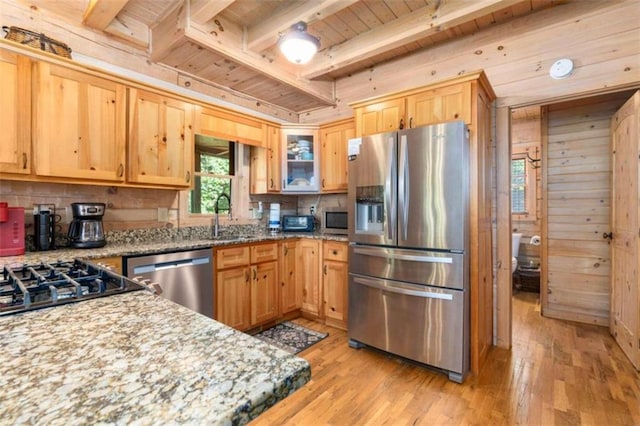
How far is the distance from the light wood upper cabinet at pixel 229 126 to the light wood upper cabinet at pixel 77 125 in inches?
25.5

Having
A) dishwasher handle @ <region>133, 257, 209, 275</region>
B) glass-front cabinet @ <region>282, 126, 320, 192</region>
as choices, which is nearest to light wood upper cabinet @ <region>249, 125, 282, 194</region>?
glass-front cabinet @ <region>282, 126, 320, 192</region>

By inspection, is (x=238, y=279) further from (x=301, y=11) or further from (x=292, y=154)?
(x=301, y=11)

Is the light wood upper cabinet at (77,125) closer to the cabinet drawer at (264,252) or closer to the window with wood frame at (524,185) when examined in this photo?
the cabinet drawer at (264,252)

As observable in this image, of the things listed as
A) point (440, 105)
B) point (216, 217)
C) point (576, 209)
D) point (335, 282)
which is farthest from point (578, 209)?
point (216, 217)

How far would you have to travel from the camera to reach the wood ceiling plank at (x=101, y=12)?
2127 millimetres

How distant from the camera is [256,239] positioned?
285 centimetres

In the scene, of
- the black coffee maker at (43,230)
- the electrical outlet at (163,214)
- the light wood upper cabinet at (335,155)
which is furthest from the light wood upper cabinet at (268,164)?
the black coffee maker at (43,230)

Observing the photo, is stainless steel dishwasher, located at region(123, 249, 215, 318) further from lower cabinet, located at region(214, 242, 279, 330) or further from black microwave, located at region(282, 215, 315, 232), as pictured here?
black microwave, located at region(282, 215, 315, 232)

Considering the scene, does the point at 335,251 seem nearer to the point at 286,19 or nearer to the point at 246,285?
the point at 246,285

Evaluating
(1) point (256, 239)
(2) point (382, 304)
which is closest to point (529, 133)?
(2) point (382, 304)

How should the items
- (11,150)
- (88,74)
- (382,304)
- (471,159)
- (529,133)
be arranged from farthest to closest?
1. (529,133)
2. (382,304)
3. (471,159)
4. (88,74)
5. (11,150)

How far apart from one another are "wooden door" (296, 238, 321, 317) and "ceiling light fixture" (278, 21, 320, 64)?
1693 mm

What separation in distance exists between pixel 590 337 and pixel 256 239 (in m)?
3.18

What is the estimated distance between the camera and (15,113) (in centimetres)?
185
